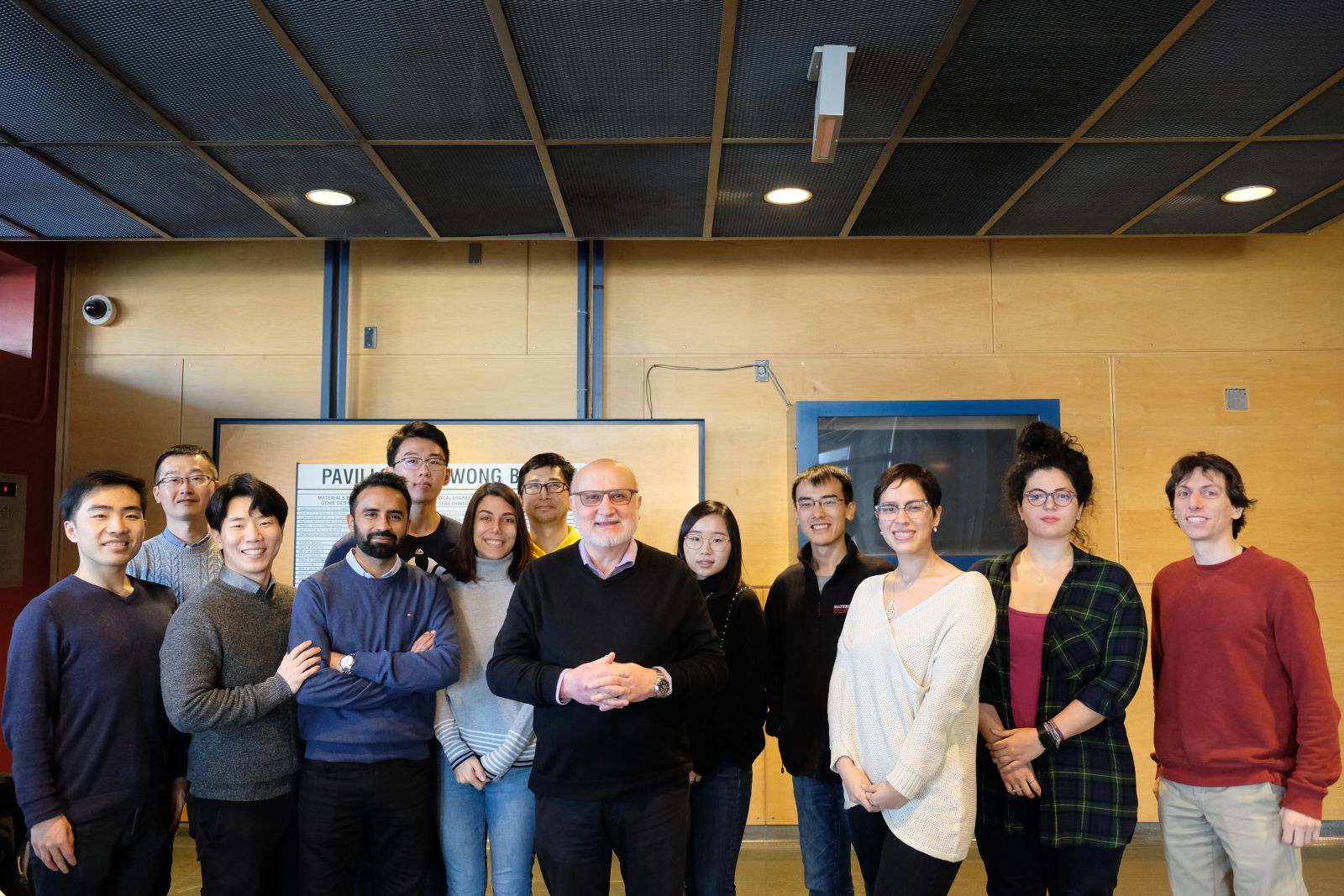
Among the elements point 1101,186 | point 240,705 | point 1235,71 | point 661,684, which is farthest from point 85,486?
point 1101,186

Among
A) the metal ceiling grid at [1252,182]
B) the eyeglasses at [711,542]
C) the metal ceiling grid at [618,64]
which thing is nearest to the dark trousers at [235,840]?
the eyeglasses at [711,542]

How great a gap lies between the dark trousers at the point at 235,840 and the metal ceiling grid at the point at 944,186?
2.94 m


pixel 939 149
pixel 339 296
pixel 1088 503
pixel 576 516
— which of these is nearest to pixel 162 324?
pixel 339 296

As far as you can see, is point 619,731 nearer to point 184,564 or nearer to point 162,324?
point 184,564

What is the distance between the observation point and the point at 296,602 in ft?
8.36

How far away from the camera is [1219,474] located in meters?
2.55

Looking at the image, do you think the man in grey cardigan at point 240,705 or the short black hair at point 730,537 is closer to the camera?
the man in grey cardigan at point 240,705

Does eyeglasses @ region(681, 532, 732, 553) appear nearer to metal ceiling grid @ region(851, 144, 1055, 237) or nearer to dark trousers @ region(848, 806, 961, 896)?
dark trousers @ region(848, 806, 961, 896)

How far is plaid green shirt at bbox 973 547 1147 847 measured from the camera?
230 centimetres

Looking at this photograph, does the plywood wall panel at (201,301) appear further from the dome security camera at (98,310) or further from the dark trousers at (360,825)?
the dark trousers at (360,825)

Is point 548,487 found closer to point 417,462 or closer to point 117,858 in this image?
point 417,462

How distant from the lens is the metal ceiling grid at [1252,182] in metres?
3.48

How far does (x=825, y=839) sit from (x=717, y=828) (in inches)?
13.3

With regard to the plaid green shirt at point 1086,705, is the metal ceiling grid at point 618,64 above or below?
above
